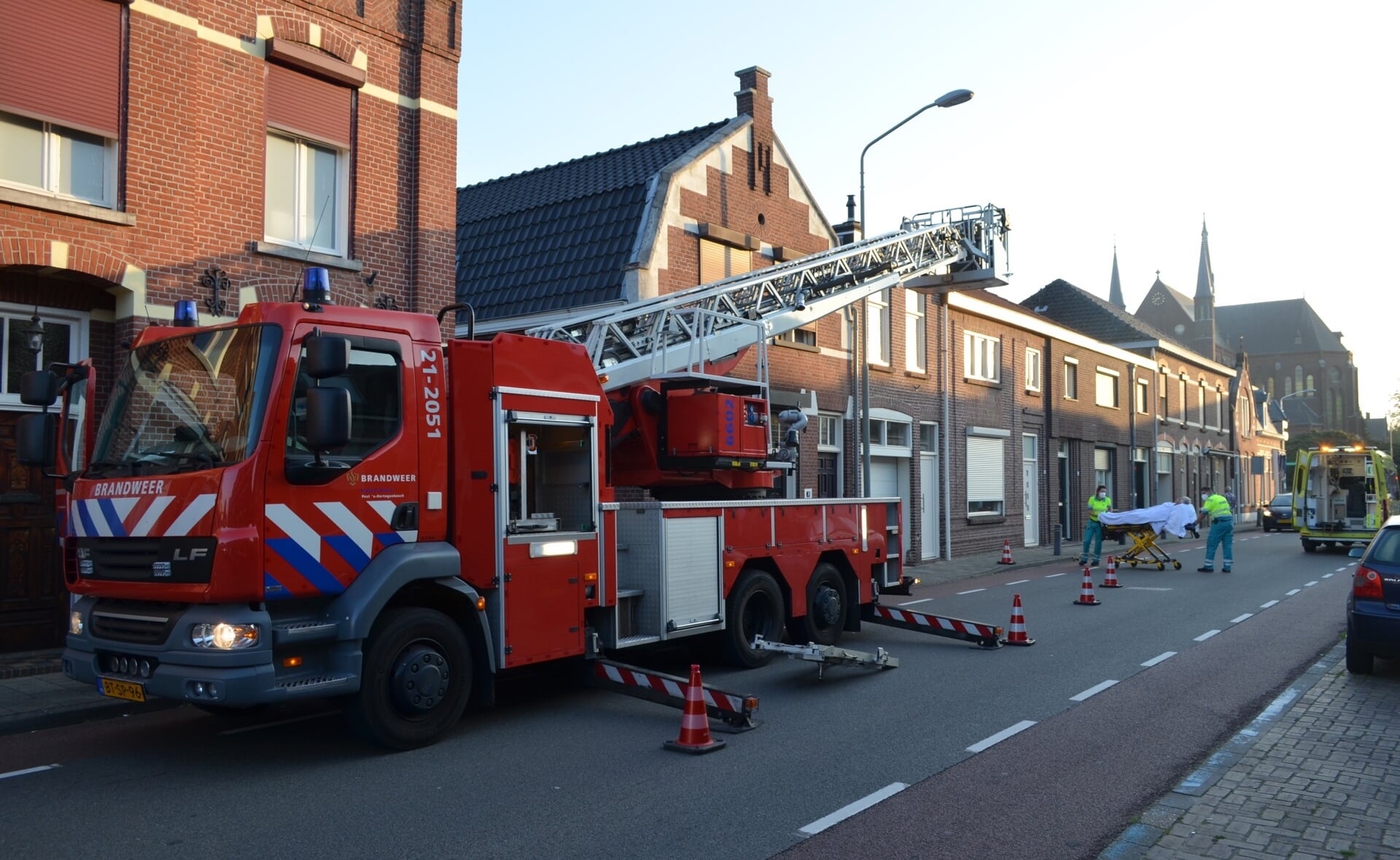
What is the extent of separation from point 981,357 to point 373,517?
23097 millimetres

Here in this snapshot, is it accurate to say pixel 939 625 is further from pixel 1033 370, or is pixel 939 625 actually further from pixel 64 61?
pixel 1033 370

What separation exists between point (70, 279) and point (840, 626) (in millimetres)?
8576

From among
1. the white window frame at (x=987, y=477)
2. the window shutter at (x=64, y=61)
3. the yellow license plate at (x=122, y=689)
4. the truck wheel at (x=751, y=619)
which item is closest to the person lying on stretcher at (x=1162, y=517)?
the white window frame at (x=987, y=477)

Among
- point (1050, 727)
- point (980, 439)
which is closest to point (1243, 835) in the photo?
point (1050, 727)

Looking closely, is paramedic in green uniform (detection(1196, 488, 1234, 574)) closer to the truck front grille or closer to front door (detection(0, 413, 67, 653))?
front door (detection(0, 413, 67, 653))

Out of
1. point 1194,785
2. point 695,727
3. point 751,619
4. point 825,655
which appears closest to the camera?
point 1194,785

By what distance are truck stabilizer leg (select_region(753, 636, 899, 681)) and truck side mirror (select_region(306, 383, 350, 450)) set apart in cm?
463

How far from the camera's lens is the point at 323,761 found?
7137 mm

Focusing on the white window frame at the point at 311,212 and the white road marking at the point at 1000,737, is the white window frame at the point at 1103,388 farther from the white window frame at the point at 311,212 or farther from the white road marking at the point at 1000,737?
the white road marking at the point at 1000,737

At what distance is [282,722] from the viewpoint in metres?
8.33

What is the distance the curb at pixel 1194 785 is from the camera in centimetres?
540

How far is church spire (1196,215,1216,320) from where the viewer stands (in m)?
99.6

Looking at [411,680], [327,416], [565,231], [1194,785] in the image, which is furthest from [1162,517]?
[327,416]

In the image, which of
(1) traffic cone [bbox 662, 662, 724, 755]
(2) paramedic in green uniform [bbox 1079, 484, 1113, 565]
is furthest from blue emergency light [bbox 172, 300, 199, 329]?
(2) paramedic in green uniform [bbox 1079, 484, 1113, 565]
